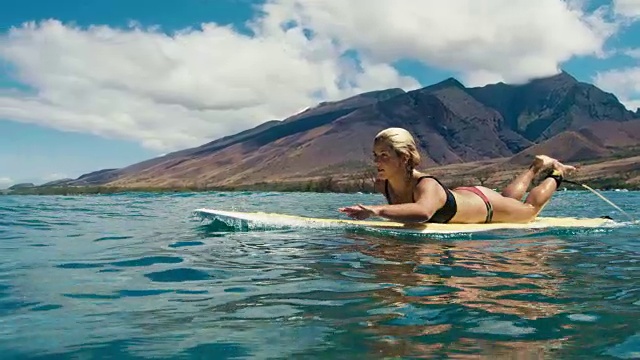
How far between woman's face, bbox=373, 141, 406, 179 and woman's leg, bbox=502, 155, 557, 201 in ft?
12.9

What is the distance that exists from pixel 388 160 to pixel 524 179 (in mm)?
4656

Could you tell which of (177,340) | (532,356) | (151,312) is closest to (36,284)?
(151,312)

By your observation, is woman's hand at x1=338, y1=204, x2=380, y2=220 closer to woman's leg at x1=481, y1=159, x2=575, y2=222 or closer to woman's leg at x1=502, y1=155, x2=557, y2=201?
woman's leg at x1=481, y1=159, x2=575, y2=222

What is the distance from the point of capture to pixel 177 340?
454cm

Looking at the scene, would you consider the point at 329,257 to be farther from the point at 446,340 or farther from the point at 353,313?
the point at 446,340

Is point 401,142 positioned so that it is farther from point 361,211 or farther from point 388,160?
point 361,211

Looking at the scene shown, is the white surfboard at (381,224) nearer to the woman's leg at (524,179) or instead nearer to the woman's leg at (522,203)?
the woman's leg at (522,203)

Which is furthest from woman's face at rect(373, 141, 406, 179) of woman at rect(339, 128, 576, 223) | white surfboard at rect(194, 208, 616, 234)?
white surfboard at rect(194, 208, 616, 234)

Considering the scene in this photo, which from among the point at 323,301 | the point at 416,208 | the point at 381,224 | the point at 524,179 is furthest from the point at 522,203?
the point at 323,301

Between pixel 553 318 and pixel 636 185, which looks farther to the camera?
pixel 636 185

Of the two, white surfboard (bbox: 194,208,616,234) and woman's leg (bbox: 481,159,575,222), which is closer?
white surfboard (bbox: 194,208,616,234)

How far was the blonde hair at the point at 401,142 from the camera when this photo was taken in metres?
11.3

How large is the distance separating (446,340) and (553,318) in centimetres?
129

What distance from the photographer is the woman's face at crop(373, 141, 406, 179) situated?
450 inches
